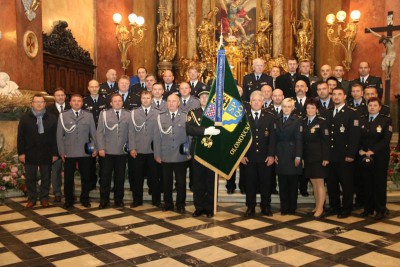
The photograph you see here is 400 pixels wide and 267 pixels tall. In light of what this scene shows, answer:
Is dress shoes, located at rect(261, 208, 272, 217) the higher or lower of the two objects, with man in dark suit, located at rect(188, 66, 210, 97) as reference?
lower

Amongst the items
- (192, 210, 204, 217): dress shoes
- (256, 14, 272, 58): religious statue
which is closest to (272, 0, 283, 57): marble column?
(256, 14, 272, 58): religious statue

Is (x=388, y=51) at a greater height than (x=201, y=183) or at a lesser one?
greater

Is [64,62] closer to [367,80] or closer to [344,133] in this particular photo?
[367,80]

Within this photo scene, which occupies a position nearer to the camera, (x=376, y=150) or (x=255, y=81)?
(x=376, y=150)

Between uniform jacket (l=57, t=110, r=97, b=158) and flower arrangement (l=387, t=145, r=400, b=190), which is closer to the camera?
uniform jacket (l=57, t=110, r=97, b=158)

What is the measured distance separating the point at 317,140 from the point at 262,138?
2.55 ft

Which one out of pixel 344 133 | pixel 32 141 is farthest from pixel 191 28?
pixel 344 133

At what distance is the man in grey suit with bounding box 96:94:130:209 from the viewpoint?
668 centimetres

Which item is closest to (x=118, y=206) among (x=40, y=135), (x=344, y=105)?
(x=40, y=135)

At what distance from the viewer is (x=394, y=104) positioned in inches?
464

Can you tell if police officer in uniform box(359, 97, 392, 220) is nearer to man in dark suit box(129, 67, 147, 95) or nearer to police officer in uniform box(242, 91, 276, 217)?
police officer in uniform box(242, 91, 276, 217)

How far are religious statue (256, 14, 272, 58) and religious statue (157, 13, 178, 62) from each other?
2912 mm

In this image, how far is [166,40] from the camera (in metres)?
14.7

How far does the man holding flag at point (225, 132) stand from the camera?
5.92 meters
